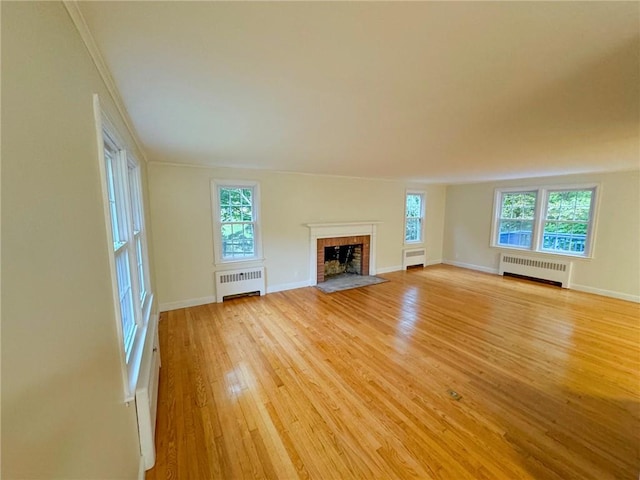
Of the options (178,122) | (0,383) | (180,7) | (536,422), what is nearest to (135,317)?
(178,122)

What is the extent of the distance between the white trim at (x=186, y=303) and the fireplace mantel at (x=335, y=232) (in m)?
1.89

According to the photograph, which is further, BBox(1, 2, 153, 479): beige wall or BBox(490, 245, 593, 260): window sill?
BBox(490, 245, 593, 260): window sill

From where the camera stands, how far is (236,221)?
4.43m

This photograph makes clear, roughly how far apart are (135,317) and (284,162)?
102 inches

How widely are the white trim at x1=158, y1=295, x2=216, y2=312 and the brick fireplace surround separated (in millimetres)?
2047

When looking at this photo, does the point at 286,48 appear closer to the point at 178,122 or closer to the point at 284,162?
the point at 178,122

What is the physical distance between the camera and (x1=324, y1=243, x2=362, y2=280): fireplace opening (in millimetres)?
5812

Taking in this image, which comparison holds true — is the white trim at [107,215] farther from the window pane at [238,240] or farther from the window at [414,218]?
the window at [414,218]

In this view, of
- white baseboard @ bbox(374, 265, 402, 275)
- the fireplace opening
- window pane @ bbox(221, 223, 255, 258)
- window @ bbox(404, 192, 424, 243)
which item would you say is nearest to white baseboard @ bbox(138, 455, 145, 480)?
window pane @ bbox(221, 223, 255, 258)

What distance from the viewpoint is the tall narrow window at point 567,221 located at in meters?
4.77

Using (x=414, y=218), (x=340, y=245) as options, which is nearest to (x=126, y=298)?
(x=340, y=245)

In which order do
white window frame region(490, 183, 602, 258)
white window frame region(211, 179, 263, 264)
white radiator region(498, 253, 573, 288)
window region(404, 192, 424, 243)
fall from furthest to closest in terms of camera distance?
1. window region(404, 192, 424, 243)
2. white radiator region(498, 253, 573, 288)
3. white window frame region(490, 183, 602, 258)
4. white window frame region(211, 179, 263, 264)

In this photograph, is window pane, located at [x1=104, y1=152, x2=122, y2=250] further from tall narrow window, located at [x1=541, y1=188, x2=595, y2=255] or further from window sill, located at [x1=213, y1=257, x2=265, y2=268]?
tall narrow window, located at [x1=541, y1=188, x2=595, y2=255]

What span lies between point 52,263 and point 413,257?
6.75 metres
